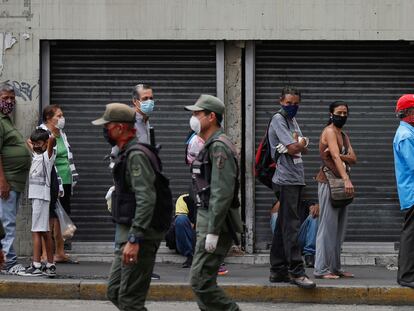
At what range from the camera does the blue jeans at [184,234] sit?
40.6 ft

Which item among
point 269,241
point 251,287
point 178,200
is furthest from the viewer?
point 269,241

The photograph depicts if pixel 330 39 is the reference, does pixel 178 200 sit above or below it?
below

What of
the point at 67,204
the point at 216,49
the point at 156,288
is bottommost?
the point at 156,288

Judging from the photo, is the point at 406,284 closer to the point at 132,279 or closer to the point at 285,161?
the point at 285,161

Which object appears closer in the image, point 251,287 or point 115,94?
point 251,287

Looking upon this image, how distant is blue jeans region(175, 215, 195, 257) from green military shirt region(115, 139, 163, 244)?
14.3 feet

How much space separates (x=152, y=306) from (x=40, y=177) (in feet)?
6.66

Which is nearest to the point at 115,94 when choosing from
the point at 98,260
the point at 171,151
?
the point at 171,151

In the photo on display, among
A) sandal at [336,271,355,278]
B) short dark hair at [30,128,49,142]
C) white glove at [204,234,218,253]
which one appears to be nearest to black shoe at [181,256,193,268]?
sandal at [336,271,355,278]

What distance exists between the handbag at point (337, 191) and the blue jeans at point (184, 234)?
5.90 ft

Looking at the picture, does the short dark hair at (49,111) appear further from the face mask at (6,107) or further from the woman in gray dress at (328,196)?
the woman in gray dress at (328,196)
